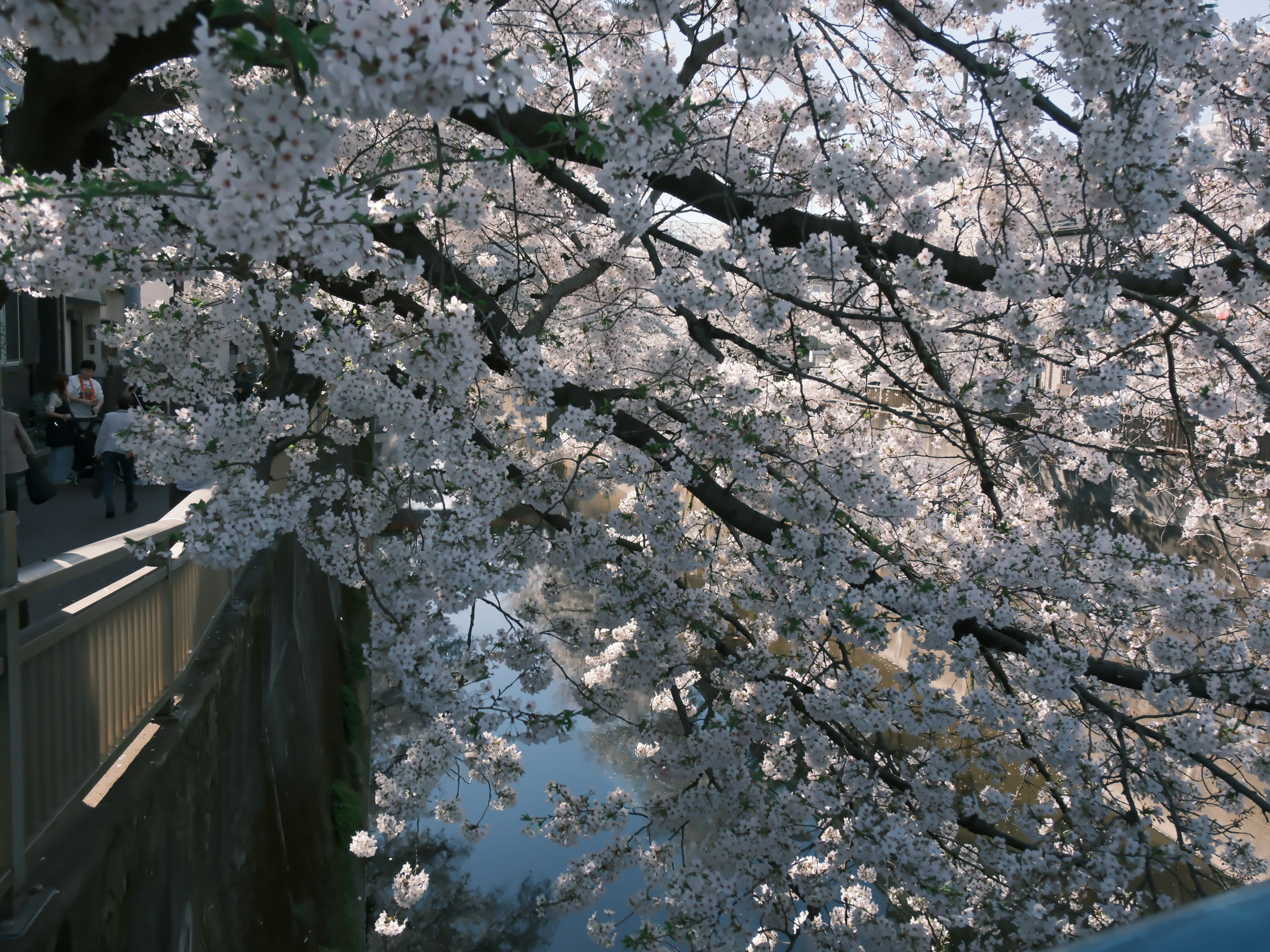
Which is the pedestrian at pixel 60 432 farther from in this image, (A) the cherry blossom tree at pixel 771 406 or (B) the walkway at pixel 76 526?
(A) the cherry blossom tree at pixel 771 406

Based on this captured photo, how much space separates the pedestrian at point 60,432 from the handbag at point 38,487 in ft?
4.22

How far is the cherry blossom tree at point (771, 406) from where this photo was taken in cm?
338

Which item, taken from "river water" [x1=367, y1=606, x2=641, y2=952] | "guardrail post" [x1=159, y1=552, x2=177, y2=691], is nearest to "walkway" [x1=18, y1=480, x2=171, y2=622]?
"guardrail post" [x1=159, y1=552, x2=177, y2=691]

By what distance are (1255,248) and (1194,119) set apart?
1434mm

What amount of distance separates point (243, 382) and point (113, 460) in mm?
1696

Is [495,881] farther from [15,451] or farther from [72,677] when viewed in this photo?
[72,677]

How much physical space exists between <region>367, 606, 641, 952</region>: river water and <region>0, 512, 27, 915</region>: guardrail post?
597 cm

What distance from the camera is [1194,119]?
16.8 ft

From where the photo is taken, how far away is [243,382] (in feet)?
32.4

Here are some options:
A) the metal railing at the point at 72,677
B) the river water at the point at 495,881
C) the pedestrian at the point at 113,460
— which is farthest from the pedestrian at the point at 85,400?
the metal railing at the point at 72,677

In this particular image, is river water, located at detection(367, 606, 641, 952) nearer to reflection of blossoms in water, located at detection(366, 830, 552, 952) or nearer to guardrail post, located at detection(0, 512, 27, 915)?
reflection of blossoms in water, located at detection(366, 830, 552, 952)

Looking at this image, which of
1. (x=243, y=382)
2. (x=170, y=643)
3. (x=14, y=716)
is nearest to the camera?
(x=14, y=716)

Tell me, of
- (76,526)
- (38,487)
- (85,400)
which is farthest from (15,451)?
(85,400)

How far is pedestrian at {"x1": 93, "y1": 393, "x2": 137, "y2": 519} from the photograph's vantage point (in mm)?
8930
